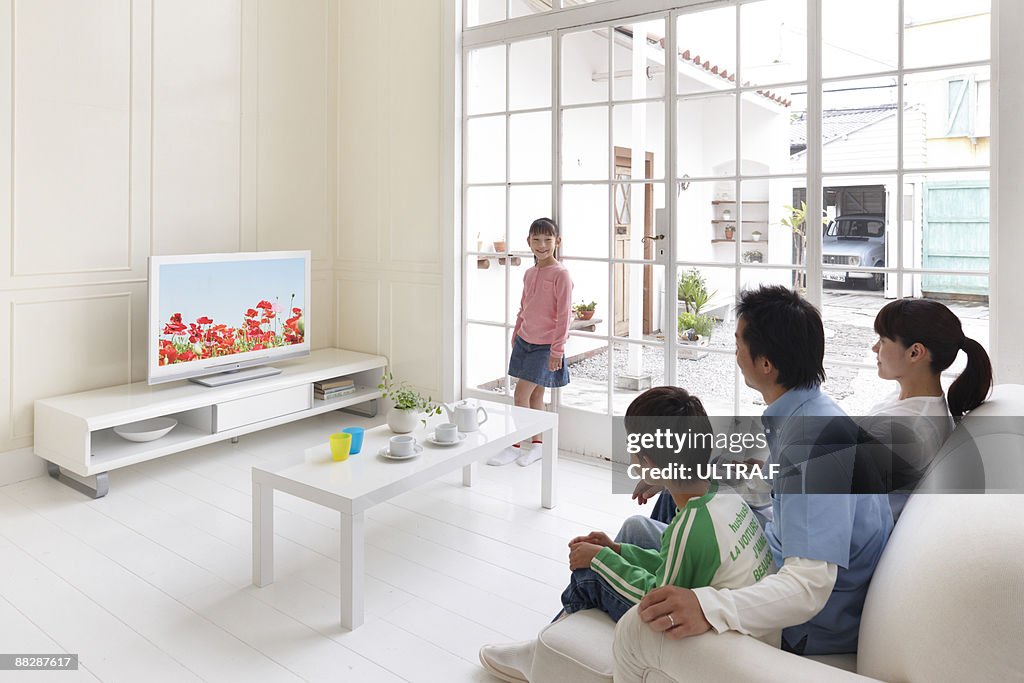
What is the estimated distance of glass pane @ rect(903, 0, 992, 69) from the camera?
275cm

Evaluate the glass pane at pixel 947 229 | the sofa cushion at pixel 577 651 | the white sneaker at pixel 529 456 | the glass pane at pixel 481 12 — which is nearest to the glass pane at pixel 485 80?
the glass pane at pixel 481 12

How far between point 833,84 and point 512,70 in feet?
5.78

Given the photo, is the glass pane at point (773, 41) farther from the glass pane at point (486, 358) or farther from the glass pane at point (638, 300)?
the glass pane at point (486, 358)

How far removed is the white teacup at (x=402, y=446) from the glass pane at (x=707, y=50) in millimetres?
2119

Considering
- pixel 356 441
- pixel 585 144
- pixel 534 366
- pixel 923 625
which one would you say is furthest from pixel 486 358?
pixel 923 625

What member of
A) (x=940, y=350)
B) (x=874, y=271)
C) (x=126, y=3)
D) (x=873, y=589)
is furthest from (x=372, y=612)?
(x=126, y=3)

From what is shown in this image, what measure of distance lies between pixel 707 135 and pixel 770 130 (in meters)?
0.29

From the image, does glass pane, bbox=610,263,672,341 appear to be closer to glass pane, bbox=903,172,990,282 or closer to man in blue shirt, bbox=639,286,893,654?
glass pane, bbox=903,172,990,282

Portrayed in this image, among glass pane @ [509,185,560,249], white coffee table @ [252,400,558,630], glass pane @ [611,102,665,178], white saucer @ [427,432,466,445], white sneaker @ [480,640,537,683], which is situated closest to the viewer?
white sneaker @ [480,640,537,683]

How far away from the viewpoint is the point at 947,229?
9.33 ft

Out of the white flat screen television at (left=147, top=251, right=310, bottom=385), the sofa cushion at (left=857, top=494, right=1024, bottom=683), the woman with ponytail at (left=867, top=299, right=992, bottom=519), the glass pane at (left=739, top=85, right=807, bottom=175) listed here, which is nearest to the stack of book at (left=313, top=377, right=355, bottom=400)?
the white flat screen television at (left=147, top=251, right=310, bottom=385)

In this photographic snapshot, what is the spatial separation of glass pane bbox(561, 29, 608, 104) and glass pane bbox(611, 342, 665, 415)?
51.3 inches

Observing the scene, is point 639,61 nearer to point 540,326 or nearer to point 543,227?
point 543,227

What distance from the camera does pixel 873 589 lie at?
1237 mm
